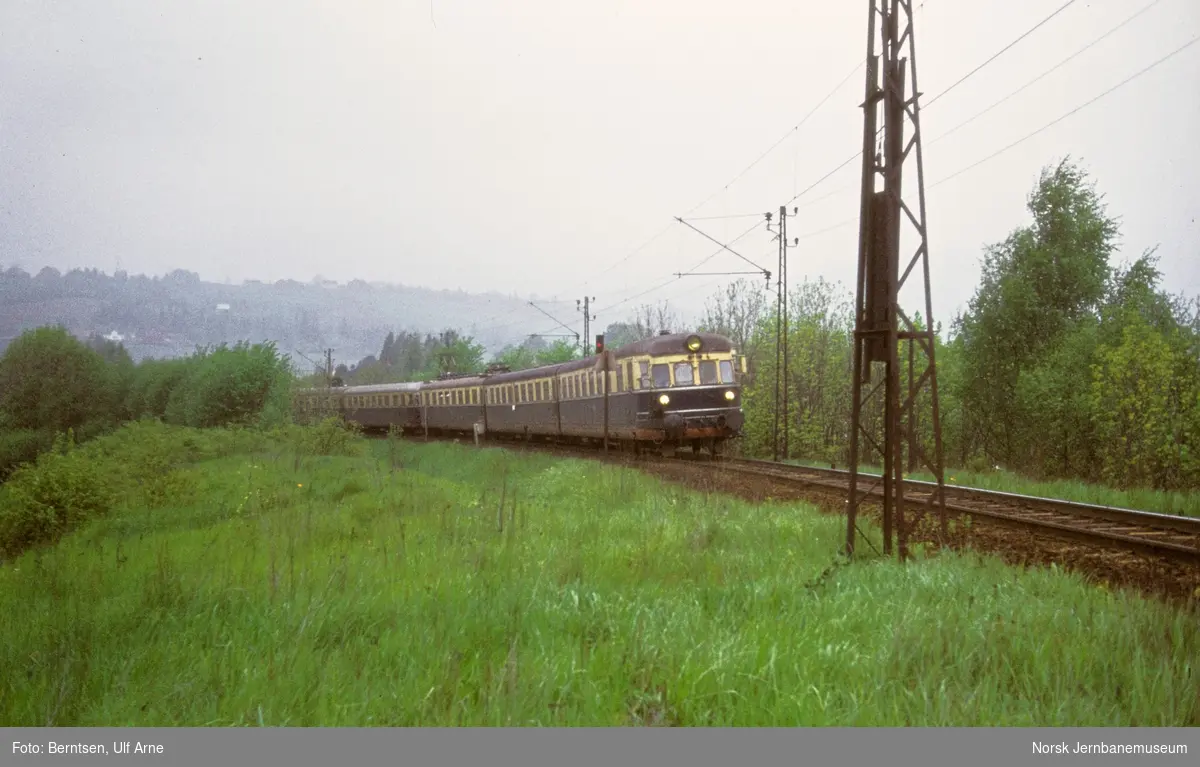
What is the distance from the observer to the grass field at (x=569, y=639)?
4.52 meters

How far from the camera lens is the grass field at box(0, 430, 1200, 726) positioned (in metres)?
4.52

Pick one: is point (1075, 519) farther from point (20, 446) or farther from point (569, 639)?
point (20, 446)

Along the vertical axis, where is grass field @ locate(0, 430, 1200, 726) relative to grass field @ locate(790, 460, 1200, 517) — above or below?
above

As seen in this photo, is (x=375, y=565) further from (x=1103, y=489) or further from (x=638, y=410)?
(x=638, y=410)

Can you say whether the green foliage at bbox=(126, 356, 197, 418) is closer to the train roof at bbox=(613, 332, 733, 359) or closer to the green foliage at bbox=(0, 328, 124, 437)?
the green foliage at bbox=(0, 328, 124, 437)

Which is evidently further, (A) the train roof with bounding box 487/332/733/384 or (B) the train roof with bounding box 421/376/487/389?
(B) the train roof with bounding box 421/376/487/389

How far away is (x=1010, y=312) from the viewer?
1510 inches

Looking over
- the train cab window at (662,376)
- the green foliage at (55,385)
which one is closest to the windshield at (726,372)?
the train cab window at (662,376)

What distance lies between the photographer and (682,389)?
2261cm

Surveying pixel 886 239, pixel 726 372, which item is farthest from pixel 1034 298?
pixel 886 239
